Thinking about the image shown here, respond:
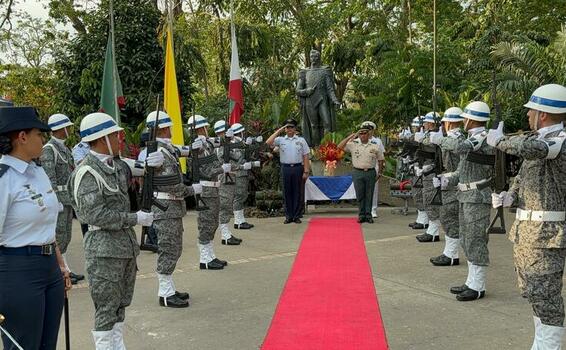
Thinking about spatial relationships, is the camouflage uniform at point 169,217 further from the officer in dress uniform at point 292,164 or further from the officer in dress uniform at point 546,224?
the officer in dress uniform at point 292,164

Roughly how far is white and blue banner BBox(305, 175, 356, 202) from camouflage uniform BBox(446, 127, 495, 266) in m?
6.60

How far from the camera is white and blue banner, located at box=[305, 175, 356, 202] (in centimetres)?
1270

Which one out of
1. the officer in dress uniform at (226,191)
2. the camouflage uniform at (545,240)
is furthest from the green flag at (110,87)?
the camouflage uniform at (545,240)

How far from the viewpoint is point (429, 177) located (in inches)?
345

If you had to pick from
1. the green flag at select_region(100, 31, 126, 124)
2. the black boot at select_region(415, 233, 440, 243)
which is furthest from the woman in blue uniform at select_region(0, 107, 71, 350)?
the black boot at select_region(415, 233, 440, 243)

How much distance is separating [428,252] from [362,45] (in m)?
15.5

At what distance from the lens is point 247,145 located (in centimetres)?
1081

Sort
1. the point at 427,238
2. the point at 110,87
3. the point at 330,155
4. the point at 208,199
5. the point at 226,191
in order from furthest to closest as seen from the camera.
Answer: the point at 330,155 < the point at 110,87 < the point at 427,238 < the point at 226,191 < the point at 208,199

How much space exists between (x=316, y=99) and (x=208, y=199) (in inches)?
265

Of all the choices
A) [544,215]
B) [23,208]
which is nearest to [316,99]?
[544,215]

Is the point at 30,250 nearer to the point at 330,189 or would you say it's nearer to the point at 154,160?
the point at 154,160

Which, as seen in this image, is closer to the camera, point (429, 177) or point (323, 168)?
point (429, 177)

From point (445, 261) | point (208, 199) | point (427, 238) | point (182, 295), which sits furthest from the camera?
point (427, 238)

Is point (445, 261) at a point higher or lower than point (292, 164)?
lower
